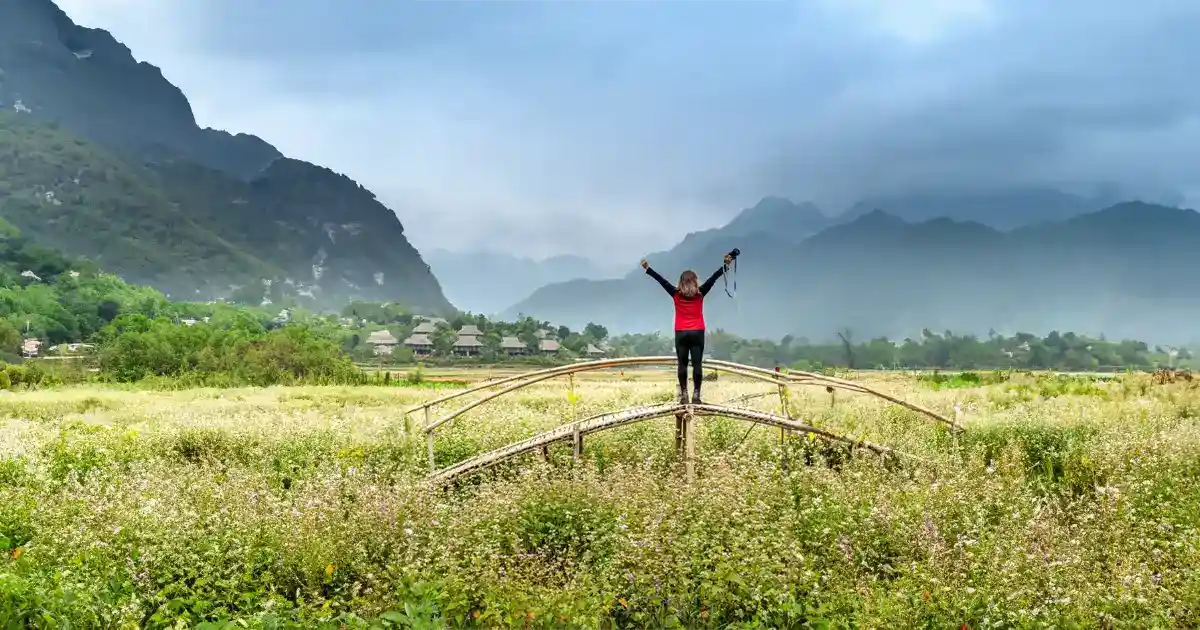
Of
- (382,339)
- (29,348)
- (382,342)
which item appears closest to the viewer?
(29,348)

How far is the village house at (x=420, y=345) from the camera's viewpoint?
92062 mm

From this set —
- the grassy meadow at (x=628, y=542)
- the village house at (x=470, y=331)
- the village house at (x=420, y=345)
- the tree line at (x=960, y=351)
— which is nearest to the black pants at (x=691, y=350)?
the grassy meadow at (x=628, y=542)

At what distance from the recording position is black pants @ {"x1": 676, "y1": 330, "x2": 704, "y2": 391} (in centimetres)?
1347

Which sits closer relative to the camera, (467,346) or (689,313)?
(689,313)

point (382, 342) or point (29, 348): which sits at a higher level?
point (382, 342)

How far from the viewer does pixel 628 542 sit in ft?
27.7

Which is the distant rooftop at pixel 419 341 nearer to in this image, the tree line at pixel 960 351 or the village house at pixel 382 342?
the village house at pixel 382 342

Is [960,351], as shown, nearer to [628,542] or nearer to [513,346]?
[513,346]

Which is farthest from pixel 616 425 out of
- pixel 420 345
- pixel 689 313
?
pixel 420 345

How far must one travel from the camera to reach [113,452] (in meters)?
16.0

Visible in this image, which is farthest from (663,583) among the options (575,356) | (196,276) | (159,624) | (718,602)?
(196,276)

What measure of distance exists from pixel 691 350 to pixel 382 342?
83.6m

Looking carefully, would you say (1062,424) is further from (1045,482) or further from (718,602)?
(718,602)

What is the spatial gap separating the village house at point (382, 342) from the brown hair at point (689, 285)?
73.9 meters
